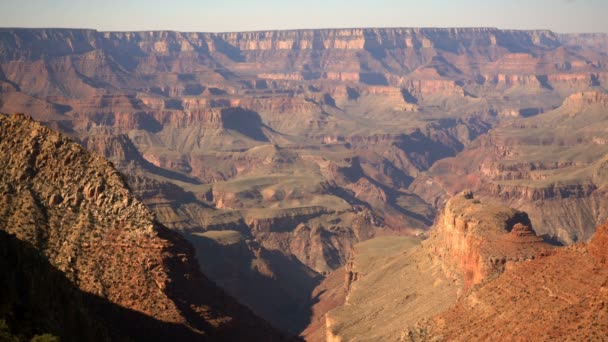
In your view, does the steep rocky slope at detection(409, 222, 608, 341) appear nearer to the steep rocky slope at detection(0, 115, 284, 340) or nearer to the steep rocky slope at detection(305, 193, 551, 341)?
the steep rocky slope at detection(305, 193, 551, 341)

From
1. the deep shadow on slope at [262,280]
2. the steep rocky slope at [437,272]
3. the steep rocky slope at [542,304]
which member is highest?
the deep shadow on slope at [262,280]

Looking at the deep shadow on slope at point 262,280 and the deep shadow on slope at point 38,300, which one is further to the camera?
the deep shadow on slope at point 262,280

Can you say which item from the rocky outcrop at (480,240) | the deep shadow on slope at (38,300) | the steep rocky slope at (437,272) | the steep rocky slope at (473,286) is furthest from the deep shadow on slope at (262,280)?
the deep shadow on slope at (38,300)

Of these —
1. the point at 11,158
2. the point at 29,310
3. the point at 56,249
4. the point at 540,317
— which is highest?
the point at 11,158

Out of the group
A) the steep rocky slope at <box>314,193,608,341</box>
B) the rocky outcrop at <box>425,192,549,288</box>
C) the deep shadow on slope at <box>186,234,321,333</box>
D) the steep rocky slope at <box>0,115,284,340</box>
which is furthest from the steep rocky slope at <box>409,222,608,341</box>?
the deep shadow on slope at <box>186,234,321,333</box>

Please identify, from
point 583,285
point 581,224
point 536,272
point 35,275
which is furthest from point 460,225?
point 581,224

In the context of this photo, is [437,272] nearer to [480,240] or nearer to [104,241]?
[480,240]

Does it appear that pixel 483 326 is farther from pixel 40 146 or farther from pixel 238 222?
pixel 238 222

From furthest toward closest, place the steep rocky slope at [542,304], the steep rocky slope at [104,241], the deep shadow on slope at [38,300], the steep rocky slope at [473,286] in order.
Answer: the steep rocky slope at [104,241]
the steep rocky slope at [473,286]
the steep rocky slope at [542,304]
the deep shadow on slope at [38,300]

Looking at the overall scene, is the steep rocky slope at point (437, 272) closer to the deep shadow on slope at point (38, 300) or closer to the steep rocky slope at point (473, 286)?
the steep rocky slope at point (473, 286)
